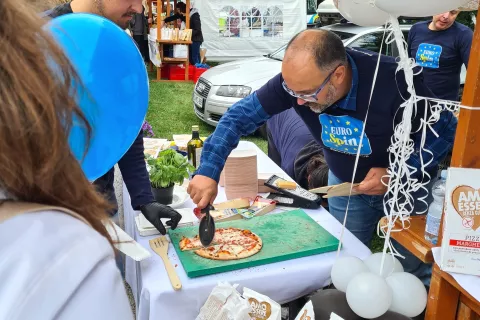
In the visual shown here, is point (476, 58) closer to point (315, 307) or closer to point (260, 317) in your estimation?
point (315, 307)

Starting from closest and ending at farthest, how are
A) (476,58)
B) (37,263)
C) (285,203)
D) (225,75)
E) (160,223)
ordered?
(37,263) < (476,58) < (160,223) < (285,203) < (225,75)

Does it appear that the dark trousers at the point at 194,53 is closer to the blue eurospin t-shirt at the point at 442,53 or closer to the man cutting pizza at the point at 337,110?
the blue eurospin t-shirt at the point at 442,53

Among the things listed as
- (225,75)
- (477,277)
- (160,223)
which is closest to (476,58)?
(477,277)

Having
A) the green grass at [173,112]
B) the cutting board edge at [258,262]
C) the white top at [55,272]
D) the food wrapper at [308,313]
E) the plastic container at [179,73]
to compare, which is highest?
the white top at [55,272]

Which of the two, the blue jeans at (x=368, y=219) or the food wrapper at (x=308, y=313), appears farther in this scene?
the blue jeans at (x=368, y=219)

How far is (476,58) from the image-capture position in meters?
1.10

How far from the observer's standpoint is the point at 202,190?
1884mm

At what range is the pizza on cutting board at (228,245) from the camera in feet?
5.28

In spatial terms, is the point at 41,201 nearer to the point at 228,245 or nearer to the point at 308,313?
→ the point at 308,313

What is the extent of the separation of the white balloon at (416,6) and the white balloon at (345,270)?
740 mm

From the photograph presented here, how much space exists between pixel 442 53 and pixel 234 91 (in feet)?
8.10

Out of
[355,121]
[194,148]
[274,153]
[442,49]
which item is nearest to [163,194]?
[194,148]

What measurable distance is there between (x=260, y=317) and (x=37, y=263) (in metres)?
0.99

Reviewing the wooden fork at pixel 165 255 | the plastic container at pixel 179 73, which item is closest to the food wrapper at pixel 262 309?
the wooden fork at pixel 165 255
